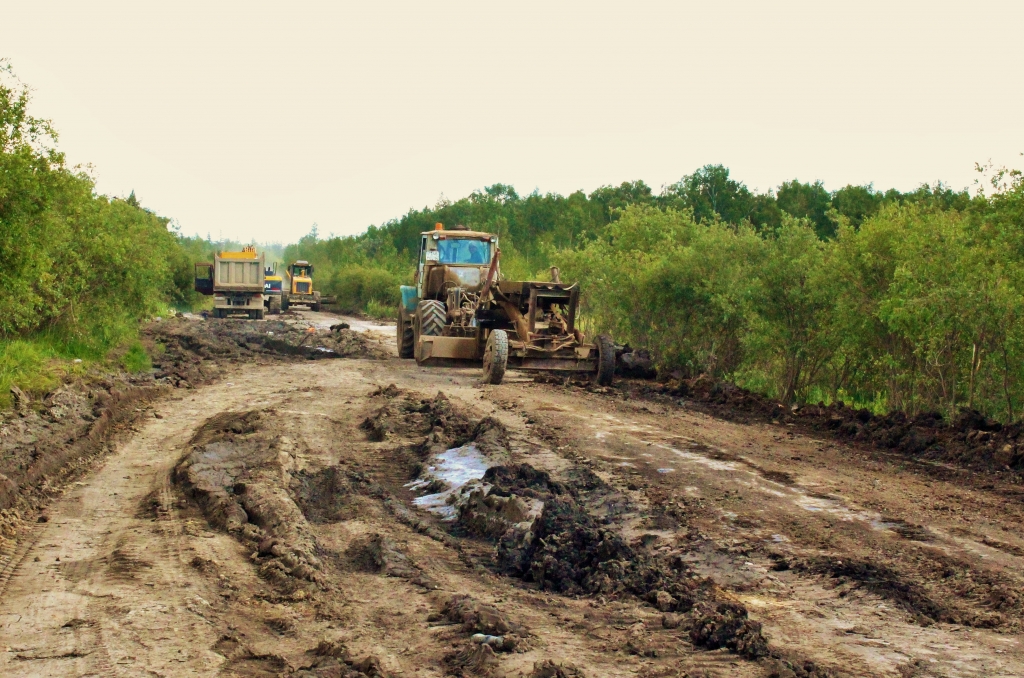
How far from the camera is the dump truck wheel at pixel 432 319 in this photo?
18344 millimetres

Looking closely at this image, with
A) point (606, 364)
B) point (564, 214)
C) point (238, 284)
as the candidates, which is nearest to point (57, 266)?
point (606, 364)

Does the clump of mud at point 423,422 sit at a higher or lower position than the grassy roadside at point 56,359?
lower

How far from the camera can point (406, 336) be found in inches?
843

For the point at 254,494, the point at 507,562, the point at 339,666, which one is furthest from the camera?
the point at 254,494

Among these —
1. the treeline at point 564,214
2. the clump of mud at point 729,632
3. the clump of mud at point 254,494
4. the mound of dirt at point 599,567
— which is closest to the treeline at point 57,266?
the clump of mud at point 254,494

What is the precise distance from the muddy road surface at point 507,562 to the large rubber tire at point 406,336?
10.1 metres

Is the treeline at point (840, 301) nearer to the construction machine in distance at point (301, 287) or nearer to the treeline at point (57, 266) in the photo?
the treeline at point (57, 266)

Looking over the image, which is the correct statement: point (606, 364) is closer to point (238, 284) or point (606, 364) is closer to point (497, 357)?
point (497, 357)

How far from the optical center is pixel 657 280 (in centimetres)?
1920

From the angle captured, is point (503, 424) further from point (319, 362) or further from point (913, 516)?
point (319, 362)

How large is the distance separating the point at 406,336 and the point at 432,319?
3.16 metres

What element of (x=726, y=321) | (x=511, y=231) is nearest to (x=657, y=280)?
(x=726, y=321)

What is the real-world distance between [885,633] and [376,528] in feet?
12.2

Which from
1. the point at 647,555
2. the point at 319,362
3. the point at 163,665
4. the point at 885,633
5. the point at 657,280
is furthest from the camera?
the point at 319,362
